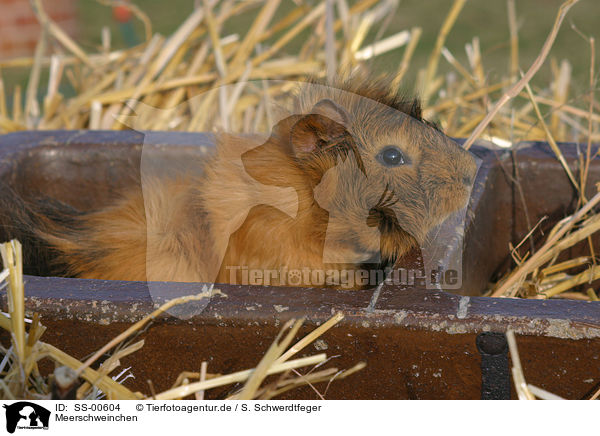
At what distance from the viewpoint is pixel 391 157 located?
136cm

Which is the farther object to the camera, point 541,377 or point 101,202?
point 101,202

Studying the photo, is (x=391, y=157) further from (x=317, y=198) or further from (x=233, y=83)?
(x=233, y=83)

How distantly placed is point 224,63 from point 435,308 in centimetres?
185

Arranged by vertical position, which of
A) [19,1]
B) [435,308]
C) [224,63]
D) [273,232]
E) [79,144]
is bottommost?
[435,308]

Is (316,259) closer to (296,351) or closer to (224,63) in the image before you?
(296,351)

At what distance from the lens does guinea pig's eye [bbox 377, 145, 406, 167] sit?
4.47 ft

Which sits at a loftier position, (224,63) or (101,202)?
(224,63)

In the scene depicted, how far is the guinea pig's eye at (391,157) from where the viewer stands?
53.7 inches
